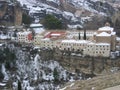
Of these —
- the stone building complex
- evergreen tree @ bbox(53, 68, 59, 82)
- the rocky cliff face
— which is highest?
the rocky cliff face

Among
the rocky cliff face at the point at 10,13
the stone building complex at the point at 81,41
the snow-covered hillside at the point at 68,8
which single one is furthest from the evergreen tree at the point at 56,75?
the snow-covered hillside at the point at 68,8

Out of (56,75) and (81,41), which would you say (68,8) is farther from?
(56,75)

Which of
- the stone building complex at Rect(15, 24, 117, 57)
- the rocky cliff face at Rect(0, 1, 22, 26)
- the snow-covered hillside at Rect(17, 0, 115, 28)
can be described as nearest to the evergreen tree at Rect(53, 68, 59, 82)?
Answer: the stone building complex at Rect(15, 24, 117, 57)

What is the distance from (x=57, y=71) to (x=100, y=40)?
5978mm

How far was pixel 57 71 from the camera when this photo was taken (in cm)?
3153

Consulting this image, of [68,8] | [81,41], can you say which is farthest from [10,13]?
[81,41]

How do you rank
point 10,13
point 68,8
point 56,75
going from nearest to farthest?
point 56,75
point 10,13
point 68,8

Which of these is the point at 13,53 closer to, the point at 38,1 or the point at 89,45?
the point at 89,45

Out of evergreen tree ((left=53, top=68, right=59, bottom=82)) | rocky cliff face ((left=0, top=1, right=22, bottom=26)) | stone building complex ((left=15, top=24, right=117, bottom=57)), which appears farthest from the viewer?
rocky cliff face ((left=0, top=1, right=22, bottom=26))

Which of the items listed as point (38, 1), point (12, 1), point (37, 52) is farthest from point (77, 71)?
point (38, 1)

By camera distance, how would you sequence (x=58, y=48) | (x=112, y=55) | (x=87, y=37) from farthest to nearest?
(x=87, y=37), (x=58, y=48), (x=112, y=55)

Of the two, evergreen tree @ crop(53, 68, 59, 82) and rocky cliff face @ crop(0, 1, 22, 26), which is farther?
rocky cliff face @ crop(0, 1, 22, 26)

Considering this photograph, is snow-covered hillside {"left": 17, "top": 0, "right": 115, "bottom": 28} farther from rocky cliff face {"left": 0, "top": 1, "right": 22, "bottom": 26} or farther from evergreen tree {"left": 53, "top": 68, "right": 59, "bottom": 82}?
evergreen tree {"left": 53, "top": 68, "right": 59, "bottom": 82}

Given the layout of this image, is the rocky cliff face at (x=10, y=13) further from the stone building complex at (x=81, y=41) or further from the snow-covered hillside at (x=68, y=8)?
the stone building complex at (x=81, y=41)
